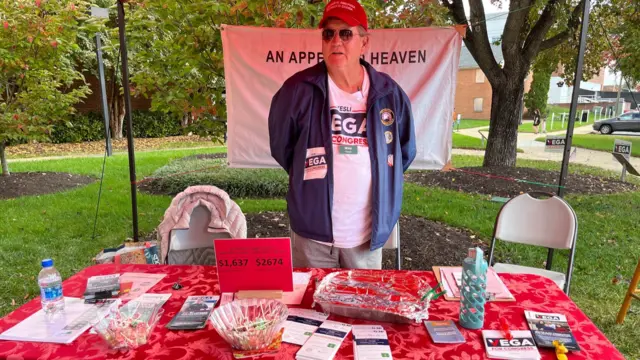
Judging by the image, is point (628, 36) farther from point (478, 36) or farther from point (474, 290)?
point (474, 290)

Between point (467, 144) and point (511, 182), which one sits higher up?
point (467, 144)

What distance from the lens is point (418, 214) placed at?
5.30 meters

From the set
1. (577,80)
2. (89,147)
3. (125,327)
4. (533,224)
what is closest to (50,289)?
(125,327)

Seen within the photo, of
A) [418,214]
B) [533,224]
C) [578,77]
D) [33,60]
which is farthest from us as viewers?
[33,60]

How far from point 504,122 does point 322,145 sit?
5.87 m

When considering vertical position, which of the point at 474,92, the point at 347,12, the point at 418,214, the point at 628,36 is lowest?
the point at 418,214

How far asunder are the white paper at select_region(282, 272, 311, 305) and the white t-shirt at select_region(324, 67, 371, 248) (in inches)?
9.4

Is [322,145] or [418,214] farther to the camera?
[418,214]

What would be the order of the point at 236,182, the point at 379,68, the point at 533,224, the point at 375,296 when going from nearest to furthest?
the point at 375,296, the point at 533,224, the point at 379,68, the point at 236,182

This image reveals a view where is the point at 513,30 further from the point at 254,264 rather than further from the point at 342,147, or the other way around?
the point at 254,264

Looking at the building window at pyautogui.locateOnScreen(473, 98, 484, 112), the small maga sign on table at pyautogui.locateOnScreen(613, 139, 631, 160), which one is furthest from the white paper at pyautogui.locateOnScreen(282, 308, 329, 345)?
the building window at pyautogui.locateOnScreen(473, 98, 484, 112)

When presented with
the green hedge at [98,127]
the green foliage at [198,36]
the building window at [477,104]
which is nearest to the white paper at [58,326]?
the green foliage at [198,36]

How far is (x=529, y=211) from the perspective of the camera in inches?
107

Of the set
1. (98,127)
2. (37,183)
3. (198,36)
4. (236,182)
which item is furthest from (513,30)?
(98,127)
